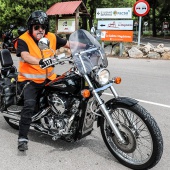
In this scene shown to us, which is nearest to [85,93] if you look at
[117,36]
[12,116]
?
[12,116]

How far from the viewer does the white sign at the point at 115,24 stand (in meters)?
14.9

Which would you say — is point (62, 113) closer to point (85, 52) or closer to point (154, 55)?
point (85, 52)

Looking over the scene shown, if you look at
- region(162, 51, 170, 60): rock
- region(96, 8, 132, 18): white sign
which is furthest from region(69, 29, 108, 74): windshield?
region(96, 8, 132, 18): white sign

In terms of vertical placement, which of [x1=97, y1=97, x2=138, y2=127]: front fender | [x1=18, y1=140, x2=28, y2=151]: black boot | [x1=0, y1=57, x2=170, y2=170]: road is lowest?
[x1=0, y1=57, x2=170, y2=170]: road

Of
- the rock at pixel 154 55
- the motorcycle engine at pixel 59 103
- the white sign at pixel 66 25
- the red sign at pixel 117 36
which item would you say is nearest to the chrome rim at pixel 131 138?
the motorcycle engine at pixel 59 103

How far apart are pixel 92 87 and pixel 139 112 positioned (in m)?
0.59

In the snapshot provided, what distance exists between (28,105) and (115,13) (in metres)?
12.5

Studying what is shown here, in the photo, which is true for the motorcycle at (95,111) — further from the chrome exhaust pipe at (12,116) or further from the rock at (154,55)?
the rock at (154,55)

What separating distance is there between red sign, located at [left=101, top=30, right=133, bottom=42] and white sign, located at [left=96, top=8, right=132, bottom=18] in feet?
2.85

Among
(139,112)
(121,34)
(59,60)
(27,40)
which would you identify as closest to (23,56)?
(27,40)

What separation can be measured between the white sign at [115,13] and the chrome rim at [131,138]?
12.2 m

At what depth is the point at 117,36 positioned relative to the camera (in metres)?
15.3

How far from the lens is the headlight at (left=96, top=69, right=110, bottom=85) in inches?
136

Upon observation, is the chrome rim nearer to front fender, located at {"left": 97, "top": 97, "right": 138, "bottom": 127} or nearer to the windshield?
front fender, located at {"left": 97, "top": 97, "right": 138, "bottom": 127}
